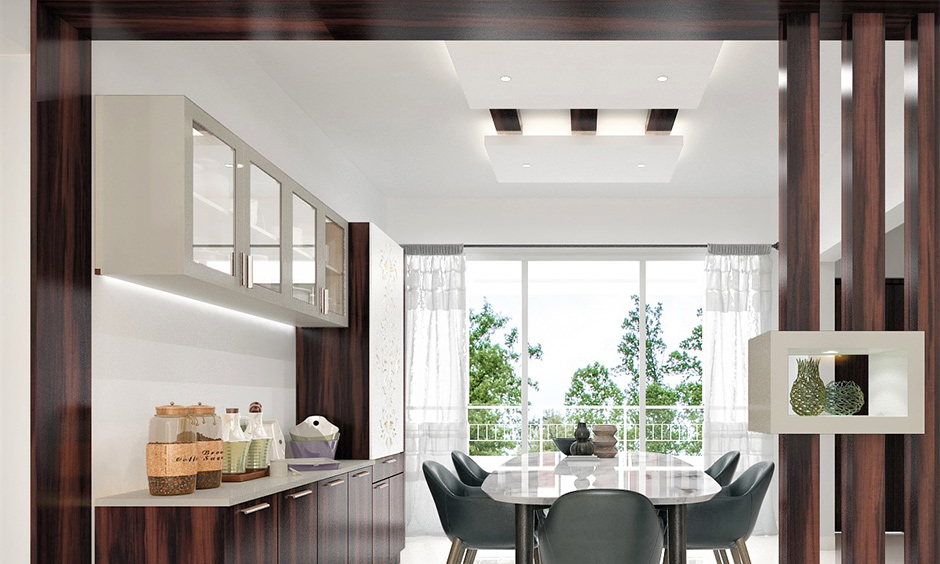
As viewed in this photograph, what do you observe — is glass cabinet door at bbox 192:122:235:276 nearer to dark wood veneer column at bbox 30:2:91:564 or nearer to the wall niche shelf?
dark wood veneer column at bbox 30:2:91:564

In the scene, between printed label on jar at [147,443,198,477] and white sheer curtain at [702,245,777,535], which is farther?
white sheer curtain at [702,245,777,535]

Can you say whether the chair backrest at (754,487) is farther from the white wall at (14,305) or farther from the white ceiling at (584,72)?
the white wall at (14,305)

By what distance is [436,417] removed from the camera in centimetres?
870

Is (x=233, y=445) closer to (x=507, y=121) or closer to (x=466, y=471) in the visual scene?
(x=466, y=471)

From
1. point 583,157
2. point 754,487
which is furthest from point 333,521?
point 583,157

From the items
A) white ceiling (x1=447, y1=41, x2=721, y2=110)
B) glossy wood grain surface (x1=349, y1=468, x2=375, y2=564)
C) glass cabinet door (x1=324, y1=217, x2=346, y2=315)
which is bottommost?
glossy wood grain surface (x1=349, y1=468, x2=375, y2=564)

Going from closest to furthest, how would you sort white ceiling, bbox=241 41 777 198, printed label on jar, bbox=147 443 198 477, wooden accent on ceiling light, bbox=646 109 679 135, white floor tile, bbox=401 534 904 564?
printed label on jar, bbox=147 443 198 477
white ceiling, bbox=241 41 777 198
wooden accent on ceiling light, bbox=646 109 679 135
white floor tile, bbox=401 534 904 564

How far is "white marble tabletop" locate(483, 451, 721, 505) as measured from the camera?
386 centimetres

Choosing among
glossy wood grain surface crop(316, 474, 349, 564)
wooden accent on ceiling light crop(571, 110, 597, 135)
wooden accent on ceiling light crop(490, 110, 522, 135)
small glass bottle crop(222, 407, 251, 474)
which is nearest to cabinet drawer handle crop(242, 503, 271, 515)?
small glass bottle crop(222, 407, 251, 474)

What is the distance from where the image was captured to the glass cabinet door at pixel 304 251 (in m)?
5.04

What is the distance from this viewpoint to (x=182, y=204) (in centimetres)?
350

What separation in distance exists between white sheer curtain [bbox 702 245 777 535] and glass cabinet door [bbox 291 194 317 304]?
4427 mm

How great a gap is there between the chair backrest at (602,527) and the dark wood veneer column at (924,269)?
49.6 inches

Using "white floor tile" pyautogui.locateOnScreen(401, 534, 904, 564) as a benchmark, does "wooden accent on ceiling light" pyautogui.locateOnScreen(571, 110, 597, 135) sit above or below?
above
